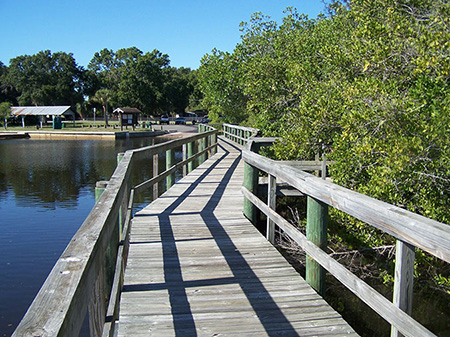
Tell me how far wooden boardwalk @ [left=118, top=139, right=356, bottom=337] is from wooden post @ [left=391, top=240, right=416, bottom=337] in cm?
83

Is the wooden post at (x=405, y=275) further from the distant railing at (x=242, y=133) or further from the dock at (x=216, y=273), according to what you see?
the distant railing at (x=242, y=133)

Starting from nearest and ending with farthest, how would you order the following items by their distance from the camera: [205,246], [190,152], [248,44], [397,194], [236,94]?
[205,246]
[397,194]
[190,152]
[248,44]
[236,94]

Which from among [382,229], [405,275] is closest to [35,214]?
[382,229]

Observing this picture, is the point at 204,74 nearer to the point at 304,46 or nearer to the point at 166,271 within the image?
the point at 304,46

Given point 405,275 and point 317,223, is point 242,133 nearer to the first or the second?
point 317,223

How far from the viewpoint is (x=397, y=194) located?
6242 mm

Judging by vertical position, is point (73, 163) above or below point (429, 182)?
below

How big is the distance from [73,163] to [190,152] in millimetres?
16528

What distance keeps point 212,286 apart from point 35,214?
11.4 meters

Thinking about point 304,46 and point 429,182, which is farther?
point 304,46

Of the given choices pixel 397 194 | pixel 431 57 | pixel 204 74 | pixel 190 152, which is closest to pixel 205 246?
pixel 397 194

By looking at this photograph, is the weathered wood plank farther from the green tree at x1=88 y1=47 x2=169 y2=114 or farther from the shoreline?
the green tree at x1=88 y1=47 x2=169 y2=114

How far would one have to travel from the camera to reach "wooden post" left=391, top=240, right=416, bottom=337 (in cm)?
224

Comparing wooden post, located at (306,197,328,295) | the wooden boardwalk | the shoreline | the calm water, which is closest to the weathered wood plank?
wooden post, located at (306,197,328,295)
